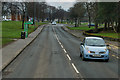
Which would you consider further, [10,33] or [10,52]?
[10,33]

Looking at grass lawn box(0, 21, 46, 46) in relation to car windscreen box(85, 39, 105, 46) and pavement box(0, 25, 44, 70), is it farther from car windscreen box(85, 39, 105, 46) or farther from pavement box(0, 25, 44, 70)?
car windscreen box(85, 39, 105, 46)

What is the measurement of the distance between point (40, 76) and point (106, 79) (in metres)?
3.24

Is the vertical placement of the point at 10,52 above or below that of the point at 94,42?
below

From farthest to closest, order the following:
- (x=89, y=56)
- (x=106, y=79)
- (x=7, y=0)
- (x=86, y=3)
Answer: (x=86, y=3)
(x=7, y=0)
(x=89, y=56)
(x=106, y=79)

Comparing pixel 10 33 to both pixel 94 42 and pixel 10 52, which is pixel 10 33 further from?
pixel 94 42

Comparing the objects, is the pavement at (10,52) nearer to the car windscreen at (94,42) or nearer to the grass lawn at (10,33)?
the grass lawn at (10,33)

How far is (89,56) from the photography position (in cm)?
1566


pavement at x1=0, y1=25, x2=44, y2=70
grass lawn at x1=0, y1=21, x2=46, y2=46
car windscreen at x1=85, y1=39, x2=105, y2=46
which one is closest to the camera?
pavement at x1=0, y1=25, x2=44, y2=70

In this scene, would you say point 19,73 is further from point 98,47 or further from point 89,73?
point 98,47

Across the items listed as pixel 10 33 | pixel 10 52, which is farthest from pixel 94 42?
pixel 10 33

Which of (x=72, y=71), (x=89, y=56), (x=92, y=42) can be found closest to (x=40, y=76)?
(x=72, y=71)

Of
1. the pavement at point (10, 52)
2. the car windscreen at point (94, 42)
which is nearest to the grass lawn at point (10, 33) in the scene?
the pavement at point (10, 52)

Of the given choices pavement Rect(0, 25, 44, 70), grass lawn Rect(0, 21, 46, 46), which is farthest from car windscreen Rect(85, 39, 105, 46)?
grass lawn Rect(0, 21, 46, 46)

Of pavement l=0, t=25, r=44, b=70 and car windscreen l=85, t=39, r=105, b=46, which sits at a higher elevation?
car windscreen l=85, t=39, r=105, b=46
